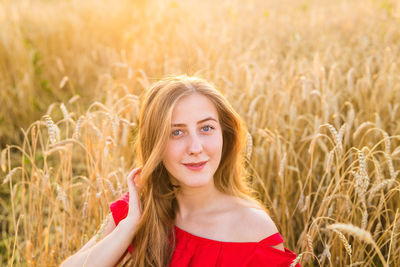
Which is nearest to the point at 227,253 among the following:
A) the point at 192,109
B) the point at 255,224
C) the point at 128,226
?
the point at 255,224

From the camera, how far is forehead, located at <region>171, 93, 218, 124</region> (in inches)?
65.0

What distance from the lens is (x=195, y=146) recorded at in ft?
5.19

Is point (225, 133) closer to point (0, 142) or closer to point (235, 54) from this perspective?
point (235, 54)

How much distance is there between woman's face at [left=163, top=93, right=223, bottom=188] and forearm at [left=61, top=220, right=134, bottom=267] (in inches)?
12.6

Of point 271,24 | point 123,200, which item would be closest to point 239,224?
point 123,200

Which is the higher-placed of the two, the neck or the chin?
the chin

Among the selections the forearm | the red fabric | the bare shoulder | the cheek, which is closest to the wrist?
the forearm

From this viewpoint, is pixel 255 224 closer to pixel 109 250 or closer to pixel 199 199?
pixel 199 199

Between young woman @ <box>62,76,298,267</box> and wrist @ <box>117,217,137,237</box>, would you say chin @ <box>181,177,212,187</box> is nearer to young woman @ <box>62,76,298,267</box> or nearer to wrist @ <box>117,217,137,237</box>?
young woman @ <box>62,76,298,267</box>

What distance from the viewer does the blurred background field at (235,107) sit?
1.91 meters

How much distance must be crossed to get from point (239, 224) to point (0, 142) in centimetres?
305

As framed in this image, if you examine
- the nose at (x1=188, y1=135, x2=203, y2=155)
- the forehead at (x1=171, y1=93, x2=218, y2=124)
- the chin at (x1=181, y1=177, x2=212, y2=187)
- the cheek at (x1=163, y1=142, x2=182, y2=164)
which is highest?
the forehead at (x1=171, y1=93, x2=218, y2=124)

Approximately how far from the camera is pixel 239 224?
1.63 m

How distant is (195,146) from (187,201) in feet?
1.13
